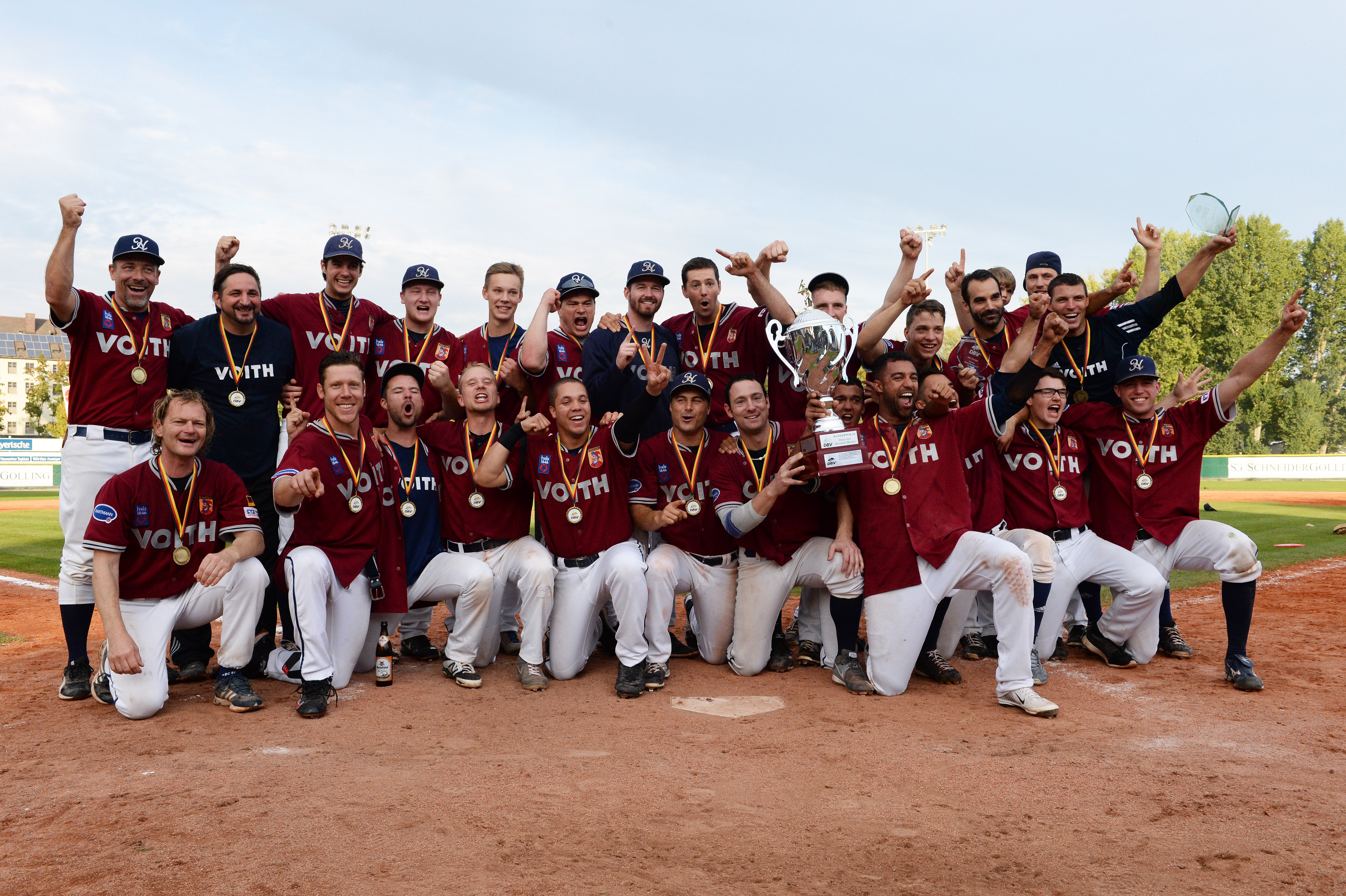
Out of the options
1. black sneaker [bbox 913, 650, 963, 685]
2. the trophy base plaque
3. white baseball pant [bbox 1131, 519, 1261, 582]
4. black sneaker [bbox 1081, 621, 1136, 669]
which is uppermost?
the trophy base plaque

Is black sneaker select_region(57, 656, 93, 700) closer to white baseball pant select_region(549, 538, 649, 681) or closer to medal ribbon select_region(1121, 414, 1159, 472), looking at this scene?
white baseball pant select_region(549, 538, 649, 681)

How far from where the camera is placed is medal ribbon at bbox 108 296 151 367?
5793 mm

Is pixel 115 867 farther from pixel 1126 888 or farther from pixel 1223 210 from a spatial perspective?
pixel 1223 210

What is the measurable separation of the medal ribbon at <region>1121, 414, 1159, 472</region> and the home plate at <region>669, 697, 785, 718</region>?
10.7 feet

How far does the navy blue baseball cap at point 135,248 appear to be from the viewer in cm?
583

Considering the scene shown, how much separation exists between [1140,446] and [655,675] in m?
3.90

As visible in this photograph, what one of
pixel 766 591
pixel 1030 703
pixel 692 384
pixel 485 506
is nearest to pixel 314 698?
pixel 485 506

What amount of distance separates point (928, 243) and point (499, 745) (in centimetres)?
3372

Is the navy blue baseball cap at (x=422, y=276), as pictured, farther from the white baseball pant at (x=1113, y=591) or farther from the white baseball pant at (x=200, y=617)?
the white baseball pant at (x=1113, y=591)

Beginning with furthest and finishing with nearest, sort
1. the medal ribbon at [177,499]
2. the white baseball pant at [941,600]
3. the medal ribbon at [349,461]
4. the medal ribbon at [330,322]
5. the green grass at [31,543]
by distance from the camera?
the green grass at [31,543] < the medal ribbon at [330,322] < the medal ribbon at [349,461] < the white baseball pant at [941,600] < the medal ribbon at [177,499]

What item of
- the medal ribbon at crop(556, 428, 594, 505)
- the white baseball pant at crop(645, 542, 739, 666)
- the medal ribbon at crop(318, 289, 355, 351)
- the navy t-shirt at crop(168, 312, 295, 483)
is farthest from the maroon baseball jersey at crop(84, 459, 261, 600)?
the white baseball pant at crop(645, 542, 739, 666)

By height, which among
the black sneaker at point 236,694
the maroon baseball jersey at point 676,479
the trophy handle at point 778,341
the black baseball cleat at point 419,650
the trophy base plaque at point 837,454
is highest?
the trophy handle at point 778,341

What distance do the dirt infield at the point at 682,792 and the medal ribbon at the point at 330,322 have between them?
2.44 metres

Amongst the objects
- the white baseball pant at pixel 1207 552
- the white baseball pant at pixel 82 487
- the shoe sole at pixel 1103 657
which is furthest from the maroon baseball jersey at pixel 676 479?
the white baseball pant at pixel 1207 552
